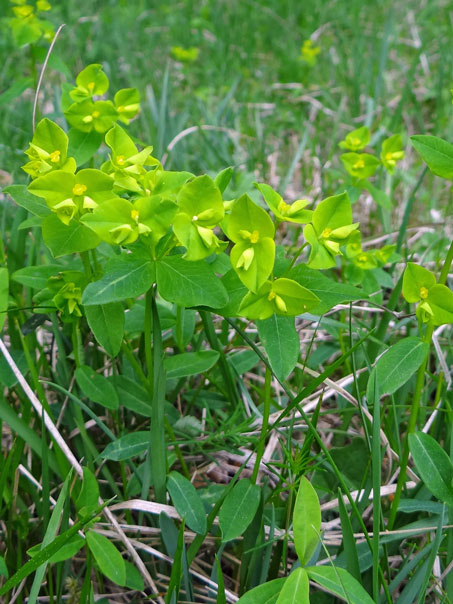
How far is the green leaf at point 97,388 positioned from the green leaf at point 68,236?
304 mm

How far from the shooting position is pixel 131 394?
1246 mm

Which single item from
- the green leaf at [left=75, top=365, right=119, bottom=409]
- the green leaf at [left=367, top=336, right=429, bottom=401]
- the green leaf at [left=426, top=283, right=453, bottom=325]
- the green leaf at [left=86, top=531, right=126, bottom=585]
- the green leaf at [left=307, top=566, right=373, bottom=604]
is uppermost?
the green leaf at [left=426, top=283, right=453, bottom=325]

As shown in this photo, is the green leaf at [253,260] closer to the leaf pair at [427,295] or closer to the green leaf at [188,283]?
the green leaf at [188,283]

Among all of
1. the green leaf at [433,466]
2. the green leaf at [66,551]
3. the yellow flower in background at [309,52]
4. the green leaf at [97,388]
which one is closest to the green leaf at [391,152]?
the green leaf at [433,466]

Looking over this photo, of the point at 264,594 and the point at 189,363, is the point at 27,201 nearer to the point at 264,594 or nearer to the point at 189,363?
the point at 189,363

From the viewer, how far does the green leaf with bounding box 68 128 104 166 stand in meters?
1.26

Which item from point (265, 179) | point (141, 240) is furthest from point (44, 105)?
point (141, 240)

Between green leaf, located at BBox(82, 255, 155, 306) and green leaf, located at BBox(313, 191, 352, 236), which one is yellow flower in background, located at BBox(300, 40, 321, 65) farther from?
green leaf, located at BBox(82, 255, 155, 306)

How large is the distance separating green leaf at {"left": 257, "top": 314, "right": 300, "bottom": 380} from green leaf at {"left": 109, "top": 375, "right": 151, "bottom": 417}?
0.37 m

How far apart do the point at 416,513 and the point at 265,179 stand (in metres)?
1.57

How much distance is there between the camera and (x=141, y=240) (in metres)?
0.98

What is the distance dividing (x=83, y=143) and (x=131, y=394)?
55cm

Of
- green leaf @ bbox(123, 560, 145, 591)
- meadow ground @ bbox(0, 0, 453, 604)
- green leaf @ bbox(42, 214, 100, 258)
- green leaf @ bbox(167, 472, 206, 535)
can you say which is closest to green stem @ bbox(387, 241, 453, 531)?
meadow ground @ bbox(0, 0, 453, 604)

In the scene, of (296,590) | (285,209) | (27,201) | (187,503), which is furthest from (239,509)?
(27,201)
